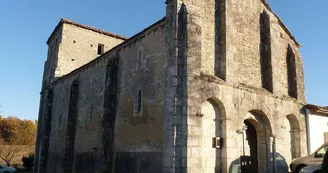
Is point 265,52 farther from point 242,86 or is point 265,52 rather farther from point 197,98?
point 197,98

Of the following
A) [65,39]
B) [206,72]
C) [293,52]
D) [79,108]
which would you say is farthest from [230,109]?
[65,39]

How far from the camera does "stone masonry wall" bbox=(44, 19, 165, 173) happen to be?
37.5 ft

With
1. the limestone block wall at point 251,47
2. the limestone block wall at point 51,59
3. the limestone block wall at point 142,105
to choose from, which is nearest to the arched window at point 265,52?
the limestone block wall at point 251,47

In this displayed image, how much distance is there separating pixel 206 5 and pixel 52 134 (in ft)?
52.4

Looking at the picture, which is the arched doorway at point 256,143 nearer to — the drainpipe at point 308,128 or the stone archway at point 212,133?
the stone archway at point 212,133

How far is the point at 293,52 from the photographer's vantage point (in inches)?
617

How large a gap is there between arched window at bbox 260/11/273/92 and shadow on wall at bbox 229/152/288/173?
10.1 feet

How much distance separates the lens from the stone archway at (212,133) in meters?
10.5

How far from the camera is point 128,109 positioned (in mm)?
13336

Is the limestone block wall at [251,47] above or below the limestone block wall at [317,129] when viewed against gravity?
above

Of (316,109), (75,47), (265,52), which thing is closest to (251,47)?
(265,52)

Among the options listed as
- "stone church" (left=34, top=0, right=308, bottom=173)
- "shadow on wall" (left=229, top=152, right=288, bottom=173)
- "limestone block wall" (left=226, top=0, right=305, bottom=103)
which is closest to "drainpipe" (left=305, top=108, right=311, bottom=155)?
"stone church" (left=34, top=0, right=308, bottom=173)

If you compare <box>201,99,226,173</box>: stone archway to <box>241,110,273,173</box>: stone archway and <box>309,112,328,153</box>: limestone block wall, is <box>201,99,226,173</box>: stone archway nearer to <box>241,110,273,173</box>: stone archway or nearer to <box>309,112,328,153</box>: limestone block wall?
<box>241,110,273,173</box>: stone archway

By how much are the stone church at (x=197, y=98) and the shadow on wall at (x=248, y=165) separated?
0.04 metres
